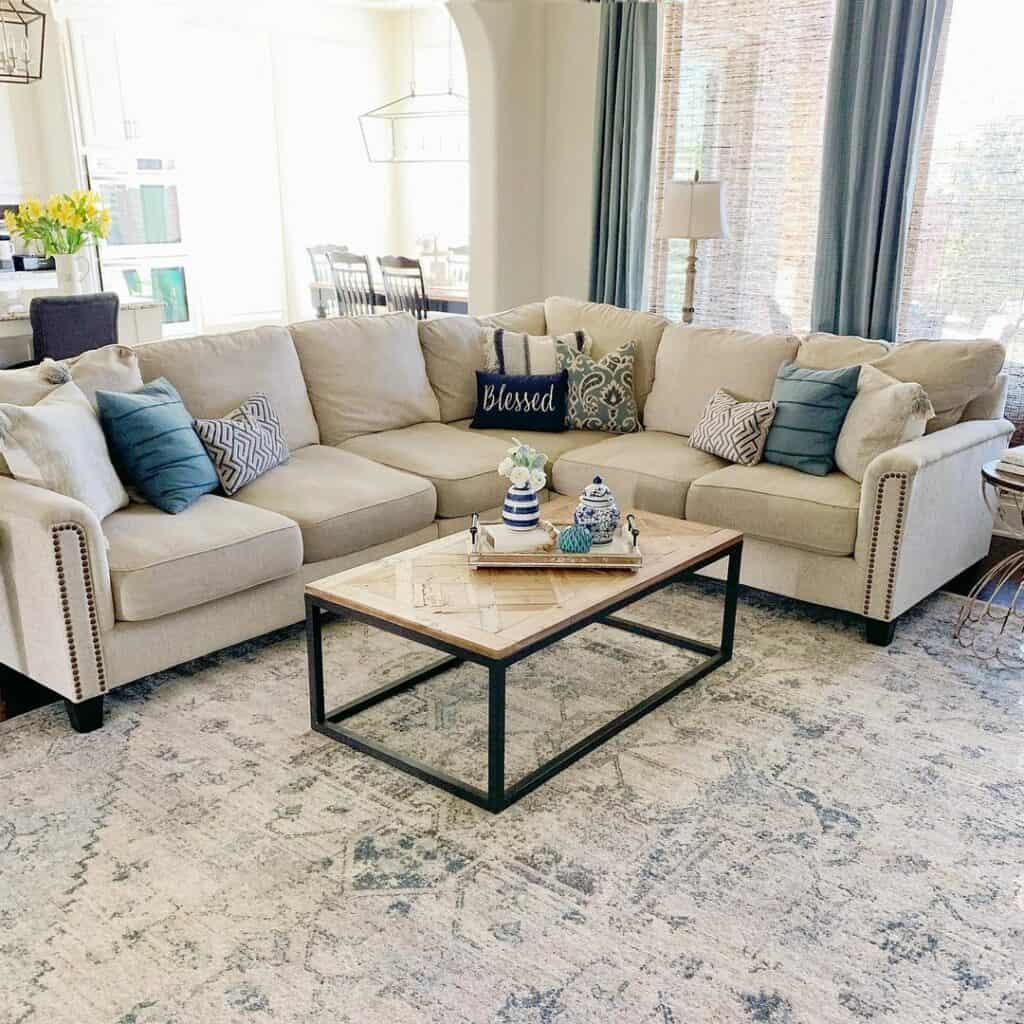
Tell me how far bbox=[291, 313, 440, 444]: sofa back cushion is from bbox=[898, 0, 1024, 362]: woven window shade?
7.69ft

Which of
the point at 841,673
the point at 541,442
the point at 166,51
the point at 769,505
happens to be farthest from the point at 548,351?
the point at 166,51

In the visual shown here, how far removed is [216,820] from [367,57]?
23.4 feet

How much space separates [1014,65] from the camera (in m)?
4.29

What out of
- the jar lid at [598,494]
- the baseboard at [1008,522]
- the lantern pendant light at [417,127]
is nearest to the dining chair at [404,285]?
the lantern pendant light at [417,127]

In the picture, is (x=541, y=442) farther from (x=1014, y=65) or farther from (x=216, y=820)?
(x=1014, y=65)

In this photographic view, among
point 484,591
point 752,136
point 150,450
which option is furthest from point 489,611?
point 752,136

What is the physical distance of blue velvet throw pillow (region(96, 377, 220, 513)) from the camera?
3.06 metres

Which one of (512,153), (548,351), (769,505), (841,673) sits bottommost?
(841,673)

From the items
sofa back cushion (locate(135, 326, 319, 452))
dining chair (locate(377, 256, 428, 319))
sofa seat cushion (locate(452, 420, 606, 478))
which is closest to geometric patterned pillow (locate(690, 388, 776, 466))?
sofa seat cushion (locate(452, 420, 606, 478))

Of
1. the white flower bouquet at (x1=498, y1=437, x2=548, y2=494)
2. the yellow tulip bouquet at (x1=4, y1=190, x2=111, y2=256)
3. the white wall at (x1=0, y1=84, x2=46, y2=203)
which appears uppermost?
the white wall at (x1=0, y1=84, x2=46, y2=203)

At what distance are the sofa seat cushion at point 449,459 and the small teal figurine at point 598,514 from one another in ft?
2.84

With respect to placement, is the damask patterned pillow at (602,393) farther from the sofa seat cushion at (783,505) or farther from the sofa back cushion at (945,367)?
the sofa back cushion at (945,367)

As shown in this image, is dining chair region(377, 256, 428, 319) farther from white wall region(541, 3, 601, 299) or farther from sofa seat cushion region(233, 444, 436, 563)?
sofa seat cushion region(233, 444, 436, 563)

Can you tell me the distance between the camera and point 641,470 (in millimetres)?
3725
